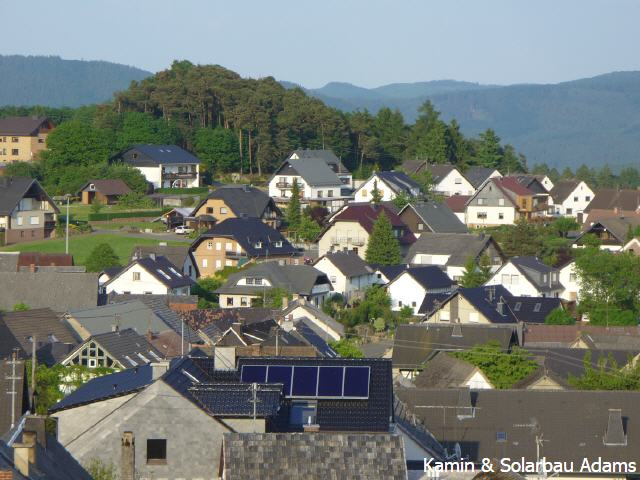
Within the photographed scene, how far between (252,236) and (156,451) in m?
36.8

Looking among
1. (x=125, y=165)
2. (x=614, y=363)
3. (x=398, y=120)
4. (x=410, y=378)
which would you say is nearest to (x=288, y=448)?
(x=614, y=363)

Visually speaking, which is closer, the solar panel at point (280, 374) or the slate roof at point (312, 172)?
the solar panel at point (280, 374)

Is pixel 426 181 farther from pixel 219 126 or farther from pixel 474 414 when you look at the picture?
pixel 474 414

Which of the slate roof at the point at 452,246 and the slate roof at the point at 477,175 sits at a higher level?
the slate roof at the point at 477,175

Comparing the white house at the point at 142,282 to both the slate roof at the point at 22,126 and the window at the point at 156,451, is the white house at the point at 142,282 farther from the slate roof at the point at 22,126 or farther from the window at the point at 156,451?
the slate roof at the point at 22,126

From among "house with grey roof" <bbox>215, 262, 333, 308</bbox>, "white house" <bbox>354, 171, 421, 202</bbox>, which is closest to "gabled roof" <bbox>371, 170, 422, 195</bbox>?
"white house" <bbox>354, 171, 421, 202</bbox>

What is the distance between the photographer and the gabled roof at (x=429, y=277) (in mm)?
44438

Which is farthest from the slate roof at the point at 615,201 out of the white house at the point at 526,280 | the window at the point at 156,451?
the window at the point at 156,451

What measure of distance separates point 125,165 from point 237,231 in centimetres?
1412

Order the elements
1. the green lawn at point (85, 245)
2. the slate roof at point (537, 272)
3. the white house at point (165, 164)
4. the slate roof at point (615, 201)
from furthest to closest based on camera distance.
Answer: the slate roof at point (615, 201)
the white house at point (165, 164)
the green lawn at point (85, 245)
the slate roof at point (537, 272)

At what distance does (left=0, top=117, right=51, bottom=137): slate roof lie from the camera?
243ft

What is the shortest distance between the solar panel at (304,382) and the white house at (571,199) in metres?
55.1

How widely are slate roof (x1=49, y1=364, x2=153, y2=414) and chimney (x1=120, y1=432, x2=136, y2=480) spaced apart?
995 millimetres

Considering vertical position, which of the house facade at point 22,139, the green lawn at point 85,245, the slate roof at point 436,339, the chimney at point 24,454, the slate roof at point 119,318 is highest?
the chimney at point 24,454
